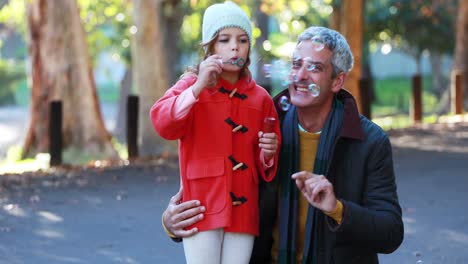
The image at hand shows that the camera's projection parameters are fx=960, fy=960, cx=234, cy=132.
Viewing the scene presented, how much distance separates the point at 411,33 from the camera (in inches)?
1470

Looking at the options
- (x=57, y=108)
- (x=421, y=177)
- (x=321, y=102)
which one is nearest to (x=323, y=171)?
(x=321, y=102)

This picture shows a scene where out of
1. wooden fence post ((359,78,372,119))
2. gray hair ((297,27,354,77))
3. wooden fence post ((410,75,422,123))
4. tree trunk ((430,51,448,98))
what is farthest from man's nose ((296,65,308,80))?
tree trunk ((430,51,448,98))

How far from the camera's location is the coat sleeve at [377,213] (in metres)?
3.83

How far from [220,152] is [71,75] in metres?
15.0

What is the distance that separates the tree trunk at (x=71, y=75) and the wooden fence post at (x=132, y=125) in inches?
110

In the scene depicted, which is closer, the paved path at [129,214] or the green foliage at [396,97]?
the paved path at [129,214]

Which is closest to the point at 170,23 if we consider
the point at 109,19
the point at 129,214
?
the point at 129,214

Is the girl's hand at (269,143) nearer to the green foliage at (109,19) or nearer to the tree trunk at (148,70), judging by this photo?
the tree trunk at (148,70)

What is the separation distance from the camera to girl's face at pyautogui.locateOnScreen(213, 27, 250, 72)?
4.26 meters

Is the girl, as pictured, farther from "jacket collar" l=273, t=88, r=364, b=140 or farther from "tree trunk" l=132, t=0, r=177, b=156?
"tree trunk" l=132, t=0, r=177, b=156

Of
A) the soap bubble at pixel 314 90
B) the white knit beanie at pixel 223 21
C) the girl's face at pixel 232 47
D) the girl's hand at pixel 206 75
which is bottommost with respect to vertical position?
the soap bubble at pixel 314 90

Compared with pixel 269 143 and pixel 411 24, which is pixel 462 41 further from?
pixel 269 143

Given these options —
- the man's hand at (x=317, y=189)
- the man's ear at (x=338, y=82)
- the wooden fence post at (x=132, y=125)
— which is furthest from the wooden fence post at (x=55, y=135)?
the man's hand at (x=317, y=189)

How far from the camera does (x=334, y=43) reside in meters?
4.09
